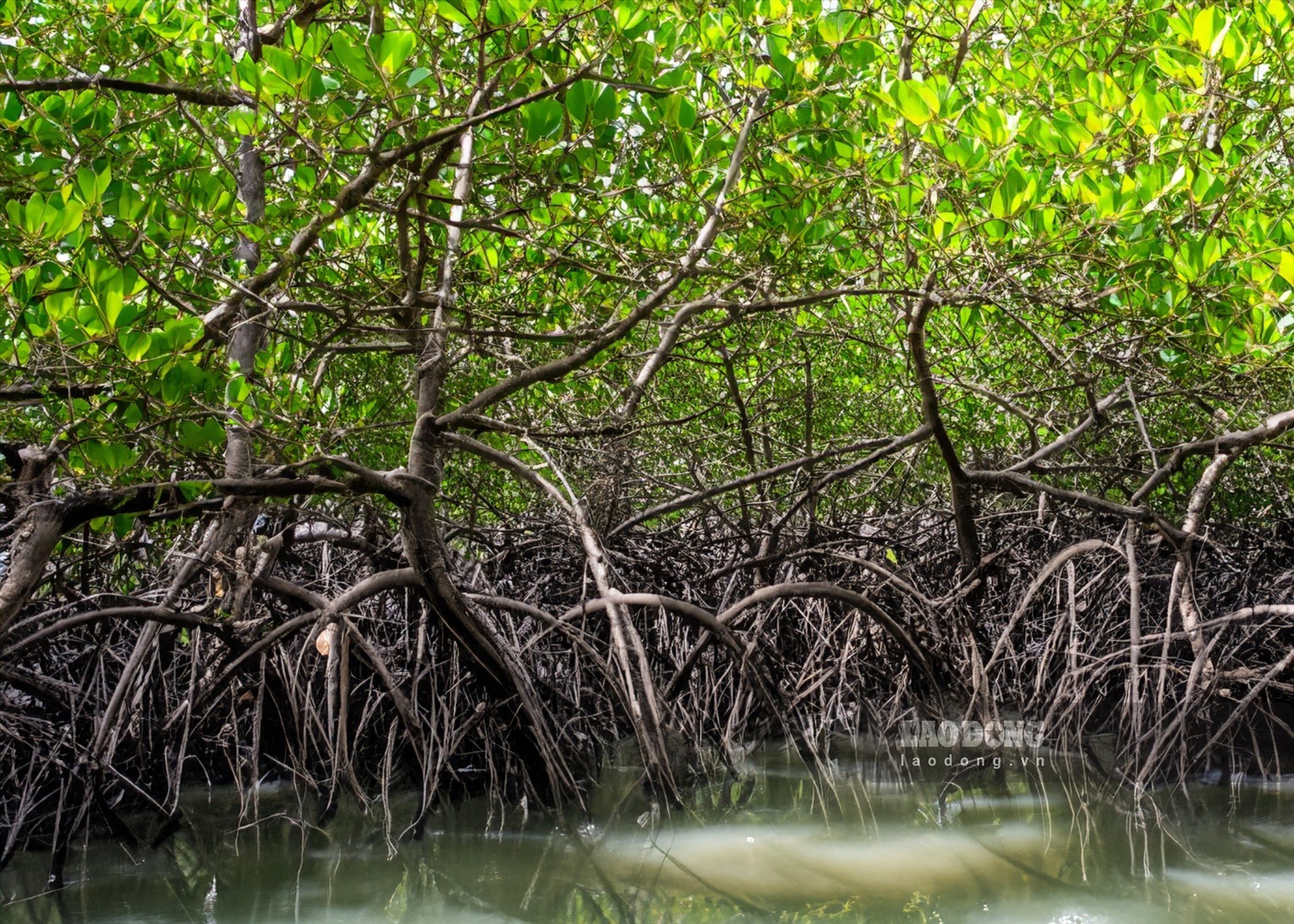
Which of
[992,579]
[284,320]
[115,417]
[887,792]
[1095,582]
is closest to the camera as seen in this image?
[115,417]

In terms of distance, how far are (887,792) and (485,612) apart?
5.40ft

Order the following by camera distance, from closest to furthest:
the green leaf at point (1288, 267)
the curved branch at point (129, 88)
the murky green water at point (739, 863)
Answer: the green leaf at point (1288, 267) < the curved branch at point (129, 88) < the murky green water at point (739, 863)

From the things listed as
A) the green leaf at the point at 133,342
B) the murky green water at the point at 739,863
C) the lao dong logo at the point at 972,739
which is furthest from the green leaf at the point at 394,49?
the lao dong logo at the point at 972,739

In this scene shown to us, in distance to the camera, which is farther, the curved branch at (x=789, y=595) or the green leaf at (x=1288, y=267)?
the curved branch at (x=789, y=595)

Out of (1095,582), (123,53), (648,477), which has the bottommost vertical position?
(1095,582)

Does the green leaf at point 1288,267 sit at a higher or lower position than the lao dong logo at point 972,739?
higher

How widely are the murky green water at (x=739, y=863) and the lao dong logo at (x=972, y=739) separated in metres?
0.20

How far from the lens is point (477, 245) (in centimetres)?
359

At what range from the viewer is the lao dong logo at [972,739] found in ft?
13.8

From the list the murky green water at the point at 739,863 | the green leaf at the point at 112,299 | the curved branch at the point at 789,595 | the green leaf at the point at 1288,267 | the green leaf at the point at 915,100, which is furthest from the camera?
the curved branch at the point at 789,595

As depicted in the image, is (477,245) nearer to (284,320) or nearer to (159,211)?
(284,320)

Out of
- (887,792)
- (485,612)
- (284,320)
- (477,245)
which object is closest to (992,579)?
(887,792)

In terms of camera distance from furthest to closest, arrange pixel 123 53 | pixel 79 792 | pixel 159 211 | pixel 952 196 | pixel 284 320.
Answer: pixel 284 320, pixel 79 792, pixel 123 53, pixel 952 196, pixel 159 211

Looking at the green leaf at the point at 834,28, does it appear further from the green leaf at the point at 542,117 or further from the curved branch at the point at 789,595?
the curved branch at the point at 789,595
